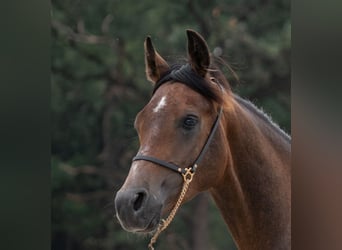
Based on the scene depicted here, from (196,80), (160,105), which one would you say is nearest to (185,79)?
(196,80)

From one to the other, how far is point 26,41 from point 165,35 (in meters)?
8.42

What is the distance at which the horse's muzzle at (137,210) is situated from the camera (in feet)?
7.50

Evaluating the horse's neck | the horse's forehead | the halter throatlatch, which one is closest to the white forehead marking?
the horse's forehead

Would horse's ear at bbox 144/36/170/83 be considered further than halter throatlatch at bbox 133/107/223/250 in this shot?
Yes

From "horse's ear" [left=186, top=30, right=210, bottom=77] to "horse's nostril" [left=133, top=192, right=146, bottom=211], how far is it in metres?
0.63

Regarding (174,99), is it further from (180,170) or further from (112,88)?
(112,88)

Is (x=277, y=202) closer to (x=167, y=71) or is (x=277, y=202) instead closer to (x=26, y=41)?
(x=167, y=71)

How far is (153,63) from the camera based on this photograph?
9.29 feet

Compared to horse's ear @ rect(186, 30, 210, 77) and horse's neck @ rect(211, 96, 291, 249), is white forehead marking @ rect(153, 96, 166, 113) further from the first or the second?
horse's neck @ rect(211, 96, 291, 249)

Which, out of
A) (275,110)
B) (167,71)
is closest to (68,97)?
(275,110)

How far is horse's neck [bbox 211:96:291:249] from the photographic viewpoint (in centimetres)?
267

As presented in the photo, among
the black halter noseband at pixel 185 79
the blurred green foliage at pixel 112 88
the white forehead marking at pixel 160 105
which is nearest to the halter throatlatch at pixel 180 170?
the black halter noseband at pixel 185 79

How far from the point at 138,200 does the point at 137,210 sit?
0.04 metres

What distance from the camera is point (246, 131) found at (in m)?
2.71
